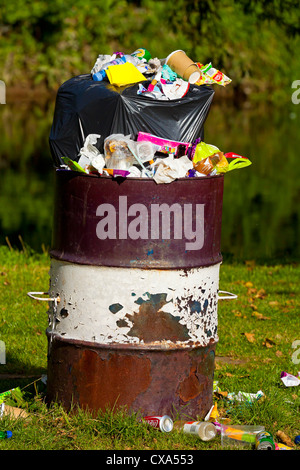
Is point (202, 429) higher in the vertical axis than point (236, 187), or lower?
lower

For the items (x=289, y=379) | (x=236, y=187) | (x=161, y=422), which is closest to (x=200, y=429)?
(x=161, y=422)

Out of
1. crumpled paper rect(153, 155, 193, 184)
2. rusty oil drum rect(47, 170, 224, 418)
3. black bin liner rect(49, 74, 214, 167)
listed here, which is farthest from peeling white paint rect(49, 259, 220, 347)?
black bin liner rect(49, 74, 214, 167)

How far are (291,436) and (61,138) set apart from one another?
7.17 feet

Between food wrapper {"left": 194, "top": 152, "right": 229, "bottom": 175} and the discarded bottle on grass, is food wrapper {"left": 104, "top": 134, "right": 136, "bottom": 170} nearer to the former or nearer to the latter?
food wrapper {"left": 194, "top": 152, "right": 229, "bottom": 175}

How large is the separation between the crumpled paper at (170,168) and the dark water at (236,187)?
603 centimetres

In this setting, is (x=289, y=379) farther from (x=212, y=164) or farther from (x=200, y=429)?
(x=212, y=164)

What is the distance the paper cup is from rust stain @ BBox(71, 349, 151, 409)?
5.56 feet

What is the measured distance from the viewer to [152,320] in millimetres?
4445

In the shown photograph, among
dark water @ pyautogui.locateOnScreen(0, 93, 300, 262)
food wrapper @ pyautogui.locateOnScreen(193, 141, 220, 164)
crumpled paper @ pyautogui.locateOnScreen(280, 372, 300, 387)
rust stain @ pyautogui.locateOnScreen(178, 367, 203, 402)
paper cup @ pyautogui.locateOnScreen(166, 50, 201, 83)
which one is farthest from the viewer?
dark water @ pyautogui.locateOnScreen(0, 93, 300, 262)

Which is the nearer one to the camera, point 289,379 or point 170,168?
point 170,168

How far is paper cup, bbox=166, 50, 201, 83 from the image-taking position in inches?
191

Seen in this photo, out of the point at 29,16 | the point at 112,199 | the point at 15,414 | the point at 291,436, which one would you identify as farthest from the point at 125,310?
the point at 29,16

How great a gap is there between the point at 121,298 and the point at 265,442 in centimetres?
108
